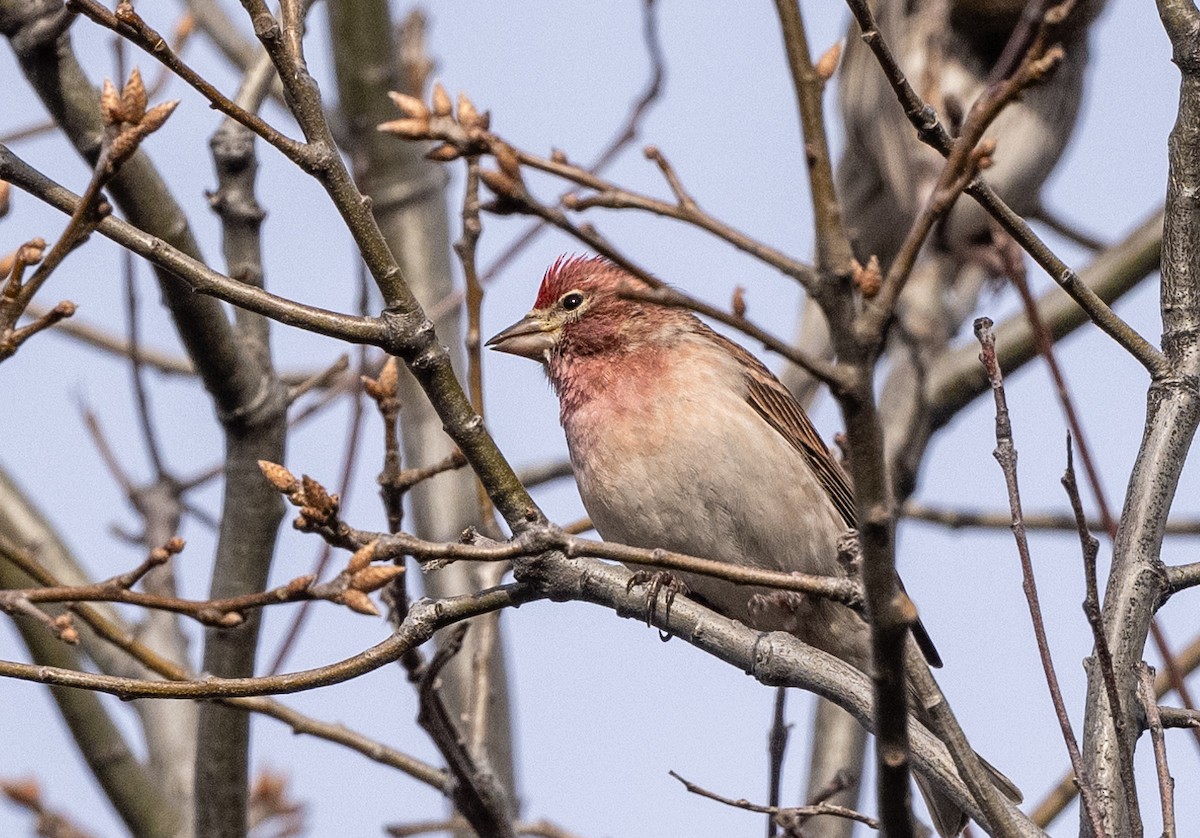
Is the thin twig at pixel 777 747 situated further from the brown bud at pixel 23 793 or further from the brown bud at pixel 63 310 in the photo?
the brown bud at pixel 23 793

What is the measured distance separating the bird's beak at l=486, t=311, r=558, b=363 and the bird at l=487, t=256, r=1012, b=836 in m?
0.22

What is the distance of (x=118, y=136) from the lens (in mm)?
3693

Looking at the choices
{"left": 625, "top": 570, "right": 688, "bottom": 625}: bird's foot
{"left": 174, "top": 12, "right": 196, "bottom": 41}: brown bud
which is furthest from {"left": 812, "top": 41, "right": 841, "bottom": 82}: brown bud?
{"left": 174, "top": 12, "right": 196, "bottom": 41}: brown bud

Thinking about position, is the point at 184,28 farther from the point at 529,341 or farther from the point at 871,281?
the point at 871,281

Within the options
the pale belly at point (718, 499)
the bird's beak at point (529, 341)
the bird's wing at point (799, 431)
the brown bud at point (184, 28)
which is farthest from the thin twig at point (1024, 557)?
the brown bud at point (184, 28)

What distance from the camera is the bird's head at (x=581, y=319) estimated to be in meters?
6.69

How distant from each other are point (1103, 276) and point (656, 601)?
16.6 feet

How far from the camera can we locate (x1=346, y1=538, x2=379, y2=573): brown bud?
3.50 m

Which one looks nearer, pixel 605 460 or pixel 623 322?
pixel 605 460

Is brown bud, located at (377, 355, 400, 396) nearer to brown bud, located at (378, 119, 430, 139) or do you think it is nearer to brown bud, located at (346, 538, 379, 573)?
brown bud, located at (346, 538, 379, 573)

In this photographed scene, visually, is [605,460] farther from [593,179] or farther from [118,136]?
[593,179]

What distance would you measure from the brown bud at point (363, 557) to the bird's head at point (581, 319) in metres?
3.03

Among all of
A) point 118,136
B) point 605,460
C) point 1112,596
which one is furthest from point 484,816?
point 118,136

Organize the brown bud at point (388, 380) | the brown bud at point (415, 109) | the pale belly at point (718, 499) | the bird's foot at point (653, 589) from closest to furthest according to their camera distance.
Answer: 1. the brown bud at point (415, 109)
2. the bird's foot at point (653, 589)
3. the brown bud at point (388, 380)
4. the pale belly at point (718, 499)
